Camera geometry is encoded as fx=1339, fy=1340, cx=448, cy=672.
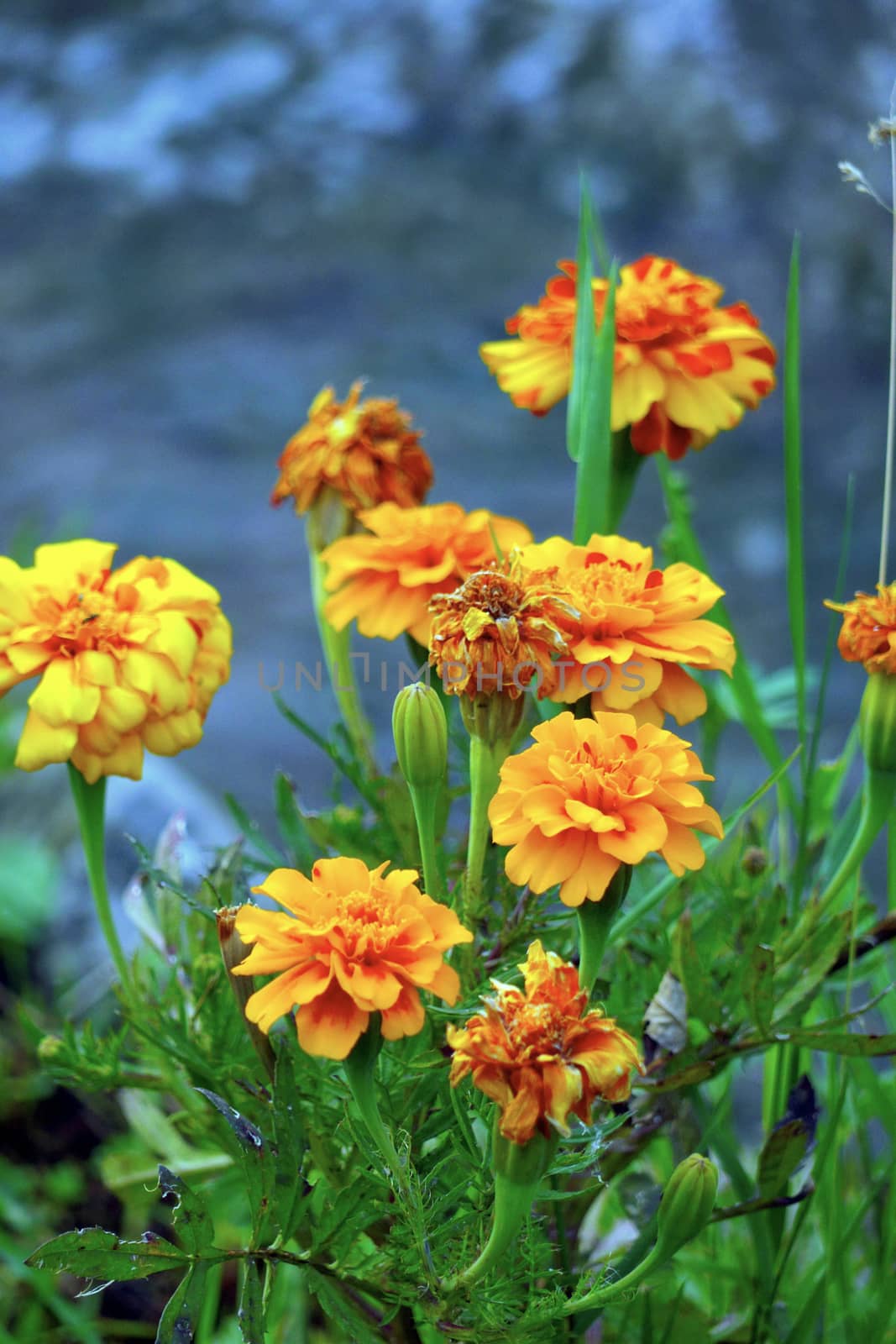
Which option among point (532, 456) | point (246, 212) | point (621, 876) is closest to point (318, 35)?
point (246, 212)

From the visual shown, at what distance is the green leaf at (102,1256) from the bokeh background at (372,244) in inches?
40.6

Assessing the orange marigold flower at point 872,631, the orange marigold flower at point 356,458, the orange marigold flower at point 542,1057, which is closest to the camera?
the orange marigold flower at point 542,1057

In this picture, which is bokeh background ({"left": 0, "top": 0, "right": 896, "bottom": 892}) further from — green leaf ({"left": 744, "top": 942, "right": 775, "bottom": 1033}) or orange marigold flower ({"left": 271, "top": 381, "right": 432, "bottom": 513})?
green leaf ({"left": 744, "top": 942, "right": 775, "bottom": 1033})

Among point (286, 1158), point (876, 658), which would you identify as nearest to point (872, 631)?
point (876, 658)

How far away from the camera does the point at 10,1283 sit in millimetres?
894

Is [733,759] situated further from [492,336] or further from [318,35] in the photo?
[318,35]

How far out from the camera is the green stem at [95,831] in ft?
1.53

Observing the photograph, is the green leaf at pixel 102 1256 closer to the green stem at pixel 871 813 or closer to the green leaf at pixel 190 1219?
the green leaf at pixel 190 1219

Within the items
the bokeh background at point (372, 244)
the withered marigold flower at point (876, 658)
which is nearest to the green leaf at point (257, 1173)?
the withered marigold flower at point (876, 658)

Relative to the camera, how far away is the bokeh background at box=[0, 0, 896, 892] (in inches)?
80.9

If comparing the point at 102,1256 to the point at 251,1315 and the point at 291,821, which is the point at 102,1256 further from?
the point at 291,821

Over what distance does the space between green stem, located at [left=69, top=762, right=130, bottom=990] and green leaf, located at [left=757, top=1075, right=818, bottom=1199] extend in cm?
24

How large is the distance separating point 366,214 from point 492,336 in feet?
2.50

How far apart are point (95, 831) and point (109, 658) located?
0.23 feet
